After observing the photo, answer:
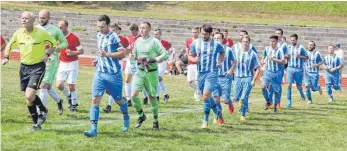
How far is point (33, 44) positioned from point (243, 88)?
5.75 meters

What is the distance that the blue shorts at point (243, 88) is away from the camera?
54.4 feet

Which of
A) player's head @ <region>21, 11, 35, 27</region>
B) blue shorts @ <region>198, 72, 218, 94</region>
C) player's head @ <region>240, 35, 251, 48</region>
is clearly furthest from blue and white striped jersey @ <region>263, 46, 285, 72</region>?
player's head @ <region>21, 11, 35, 27</region>

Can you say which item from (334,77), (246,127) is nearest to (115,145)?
(246,127)

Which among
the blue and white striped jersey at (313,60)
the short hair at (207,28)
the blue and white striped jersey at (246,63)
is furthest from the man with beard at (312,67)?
the short hair at (207,28)

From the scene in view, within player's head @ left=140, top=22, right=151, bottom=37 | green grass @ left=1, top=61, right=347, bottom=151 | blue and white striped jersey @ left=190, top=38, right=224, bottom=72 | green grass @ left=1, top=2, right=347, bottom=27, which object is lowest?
green grass @ left=1, top=61, right=347, bottom=151

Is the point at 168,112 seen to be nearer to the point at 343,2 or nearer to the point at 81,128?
the point at 81,128

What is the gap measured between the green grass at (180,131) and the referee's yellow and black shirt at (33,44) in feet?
4.42

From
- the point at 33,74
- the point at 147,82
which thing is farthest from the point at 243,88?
the point at 33,74

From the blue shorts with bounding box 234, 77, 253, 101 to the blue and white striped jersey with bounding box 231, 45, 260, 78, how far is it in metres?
0.10

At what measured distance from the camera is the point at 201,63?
1445 centimetres

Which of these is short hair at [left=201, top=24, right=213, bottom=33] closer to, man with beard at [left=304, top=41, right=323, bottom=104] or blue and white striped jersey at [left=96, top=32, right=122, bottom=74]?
blue and white striped jersey at [left=96, top=32, right=122, bottom=74]

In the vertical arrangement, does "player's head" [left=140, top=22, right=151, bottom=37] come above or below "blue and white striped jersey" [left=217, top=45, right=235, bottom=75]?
above

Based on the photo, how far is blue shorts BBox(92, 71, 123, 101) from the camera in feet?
42.5

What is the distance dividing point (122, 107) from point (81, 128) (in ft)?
3.13
